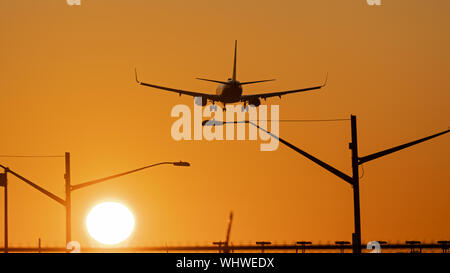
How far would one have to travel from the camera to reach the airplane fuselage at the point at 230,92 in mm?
144750

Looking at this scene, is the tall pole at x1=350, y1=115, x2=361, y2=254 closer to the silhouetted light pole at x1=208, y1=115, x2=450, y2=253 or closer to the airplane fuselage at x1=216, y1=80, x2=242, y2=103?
the silhouetted light pole at x1=208, y1=115, x2=450, y2=253

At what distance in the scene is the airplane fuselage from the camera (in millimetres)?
144750

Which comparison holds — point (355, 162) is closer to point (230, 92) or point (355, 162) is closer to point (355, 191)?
point (355, 191)

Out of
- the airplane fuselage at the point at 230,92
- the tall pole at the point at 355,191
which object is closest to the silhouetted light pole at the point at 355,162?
the tall pole at the point at 355,191

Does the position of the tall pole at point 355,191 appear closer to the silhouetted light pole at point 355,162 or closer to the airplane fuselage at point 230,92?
the silhouetted light pole at point 355,162

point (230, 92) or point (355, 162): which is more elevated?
point (230, 92)

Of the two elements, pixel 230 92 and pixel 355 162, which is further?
pixel 230 92

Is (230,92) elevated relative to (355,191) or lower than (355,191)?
elevated

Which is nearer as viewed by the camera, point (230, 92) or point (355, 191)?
point (355, 191)

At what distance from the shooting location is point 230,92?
145 metres

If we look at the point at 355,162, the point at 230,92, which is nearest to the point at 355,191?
the point at 355,162
